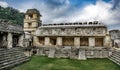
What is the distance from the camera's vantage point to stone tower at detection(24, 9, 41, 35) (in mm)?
24312

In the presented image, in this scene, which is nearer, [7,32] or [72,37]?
[7,32]

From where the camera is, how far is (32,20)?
80.9 feet

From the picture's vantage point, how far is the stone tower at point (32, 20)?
957 inches

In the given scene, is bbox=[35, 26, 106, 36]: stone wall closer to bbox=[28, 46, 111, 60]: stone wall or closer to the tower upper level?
bbox=[28, 46, 111, 60]: stone wall

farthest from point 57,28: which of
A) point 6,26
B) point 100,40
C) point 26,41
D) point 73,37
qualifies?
point 6,26

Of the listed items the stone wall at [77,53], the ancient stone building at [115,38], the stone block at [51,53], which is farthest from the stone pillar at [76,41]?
the ancient stone building at [115,38]

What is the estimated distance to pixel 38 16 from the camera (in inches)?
1007

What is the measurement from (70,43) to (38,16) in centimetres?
852

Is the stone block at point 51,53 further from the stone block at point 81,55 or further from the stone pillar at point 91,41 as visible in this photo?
the stone pillar at point 91,41

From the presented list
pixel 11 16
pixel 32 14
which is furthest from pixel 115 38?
pixel 11 16

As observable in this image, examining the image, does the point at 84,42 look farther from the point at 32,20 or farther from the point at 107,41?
the point at 32,20

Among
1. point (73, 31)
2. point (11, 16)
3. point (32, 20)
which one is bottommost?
point (73, 31)

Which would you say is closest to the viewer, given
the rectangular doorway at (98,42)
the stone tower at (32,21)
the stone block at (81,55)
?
the stone block at (81,55)

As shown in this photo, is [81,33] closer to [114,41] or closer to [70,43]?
[70,43]
